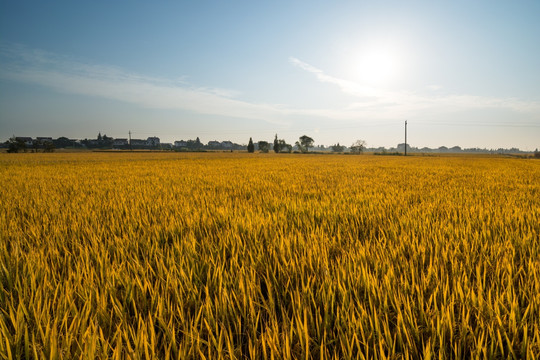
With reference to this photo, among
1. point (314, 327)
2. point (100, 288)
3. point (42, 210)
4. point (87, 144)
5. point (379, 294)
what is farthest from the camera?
point (87, 144)

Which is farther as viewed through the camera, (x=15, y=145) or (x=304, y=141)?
(x=304, y=141)

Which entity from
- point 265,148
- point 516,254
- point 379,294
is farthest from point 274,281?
point 265,148

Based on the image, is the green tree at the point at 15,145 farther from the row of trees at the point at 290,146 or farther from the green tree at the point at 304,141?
the green tree at the point at 304,141

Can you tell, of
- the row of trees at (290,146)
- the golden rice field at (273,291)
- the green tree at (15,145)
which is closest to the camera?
the golden rice field at (273,291)

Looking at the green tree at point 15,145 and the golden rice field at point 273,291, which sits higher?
the green tree at point 15,145

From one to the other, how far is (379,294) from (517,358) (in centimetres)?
52

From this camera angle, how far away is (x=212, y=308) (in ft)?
4.18

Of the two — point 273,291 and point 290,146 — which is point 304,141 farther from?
point 273,291

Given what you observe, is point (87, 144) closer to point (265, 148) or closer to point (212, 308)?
point (265, 148)

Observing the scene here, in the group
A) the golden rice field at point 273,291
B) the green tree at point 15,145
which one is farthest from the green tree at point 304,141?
the golden rice field at point 273,291

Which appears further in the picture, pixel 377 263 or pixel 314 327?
pixel 377 263

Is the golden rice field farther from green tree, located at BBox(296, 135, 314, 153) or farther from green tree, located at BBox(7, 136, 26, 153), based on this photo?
green tree, located at BBox(296, 135, 314, 153)

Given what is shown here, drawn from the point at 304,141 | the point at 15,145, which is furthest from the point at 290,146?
the point at 15,145

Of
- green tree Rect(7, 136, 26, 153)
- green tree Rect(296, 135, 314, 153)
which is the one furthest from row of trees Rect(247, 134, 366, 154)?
green tree Rect(7, 136, 26, 153)
